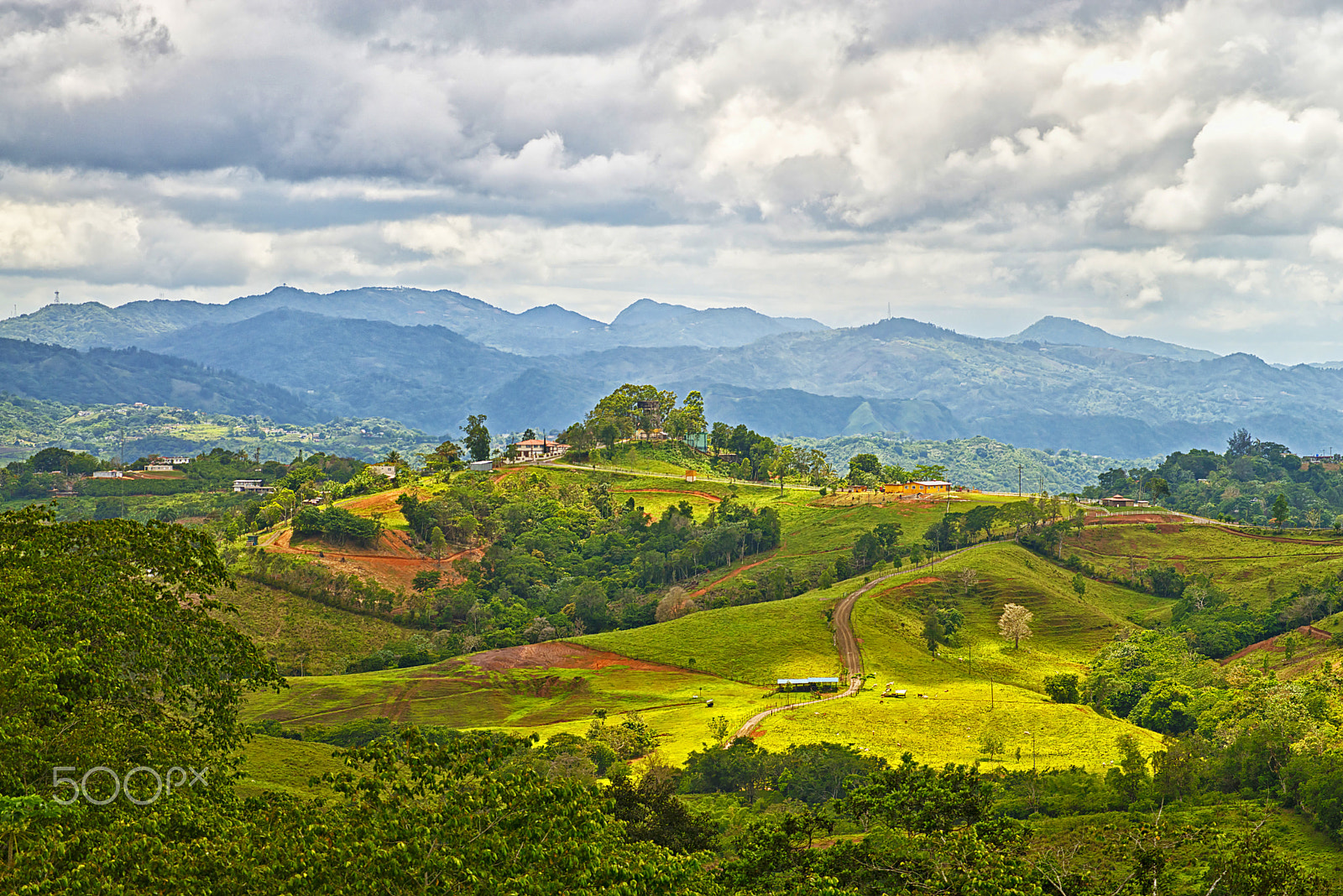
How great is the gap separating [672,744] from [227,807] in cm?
4366

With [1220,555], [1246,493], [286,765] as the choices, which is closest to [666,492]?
[1220,555]

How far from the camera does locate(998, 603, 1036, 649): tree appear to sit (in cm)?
9481

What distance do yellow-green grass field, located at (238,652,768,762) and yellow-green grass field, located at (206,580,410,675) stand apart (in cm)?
741

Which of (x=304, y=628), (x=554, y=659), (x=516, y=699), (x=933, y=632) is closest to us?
(x=516, y=699)

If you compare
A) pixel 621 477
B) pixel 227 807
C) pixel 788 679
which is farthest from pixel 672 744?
pixel 621 477

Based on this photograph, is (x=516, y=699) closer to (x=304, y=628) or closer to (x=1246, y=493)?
(x=304, y=628)

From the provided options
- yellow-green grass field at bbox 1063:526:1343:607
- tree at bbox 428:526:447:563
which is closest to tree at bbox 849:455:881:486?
yellow-green grass field at bbox 1063:526:1343:607

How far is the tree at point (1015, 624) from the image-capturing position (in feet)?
311

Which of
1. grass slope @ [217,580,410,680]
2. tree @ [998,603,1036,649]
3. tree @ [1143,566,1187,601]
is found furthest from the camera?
tree @ [1143,566,1187,601]

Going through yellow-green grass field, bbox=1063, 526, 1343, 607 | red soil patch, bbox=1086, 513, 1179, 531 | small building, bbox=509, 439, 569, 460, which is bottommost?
yellow-green grass field, bbox=1063, 526, 1343, 607

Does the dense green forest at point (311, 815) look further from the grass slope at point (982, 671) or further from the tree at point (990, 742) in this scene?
the grass slope at point (982, 671)

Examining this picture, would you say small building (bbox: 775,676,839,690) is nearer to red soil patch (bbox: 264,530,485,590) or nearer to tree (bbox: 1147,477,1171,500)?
red soil patch (bbox: 264,530,485,590)

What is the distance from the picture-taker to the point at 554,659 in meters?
93.2

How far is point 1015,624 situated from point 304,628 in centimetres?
6737
